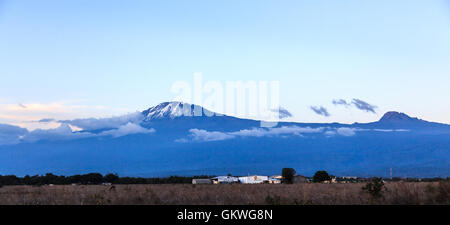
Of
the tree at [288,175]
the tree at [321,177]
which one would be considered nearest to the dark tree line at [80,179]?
the tree at [288,175]

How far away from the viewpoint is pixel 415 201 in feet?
66.6

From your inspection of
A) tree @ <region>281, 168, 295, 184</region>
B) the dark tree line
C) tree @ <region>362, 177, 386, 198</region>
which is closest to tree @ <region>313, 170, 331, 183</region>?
tree @ <region>281, 168, 295, 184</region>

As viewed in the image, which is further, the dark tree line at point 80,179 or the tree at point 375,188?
the dark tree line at point 80,179

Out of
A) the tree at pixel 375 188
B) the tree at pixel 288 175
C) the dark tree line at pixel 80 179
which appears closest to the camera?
the tree at pixel 375 188

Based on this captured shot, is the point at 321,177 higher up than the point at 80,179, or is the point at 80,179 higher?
the point at 321,177

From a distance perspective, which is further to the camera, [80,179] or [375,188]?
[80,179]

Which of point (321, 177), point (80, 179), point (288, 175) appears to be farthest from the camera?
point (80, 179)

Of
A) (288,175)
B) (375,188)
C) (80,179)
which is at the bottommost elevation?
(375,188)

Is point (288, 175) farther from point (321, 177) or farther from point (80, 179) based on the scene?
point (80, 179)

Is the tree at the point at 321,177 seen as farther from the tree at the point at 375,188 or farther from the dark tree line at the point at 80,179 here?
the tree at the point at 375,188

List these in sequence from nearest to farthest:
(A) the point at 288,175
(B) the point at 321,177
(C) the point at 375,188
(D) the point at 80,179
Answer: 1. (C) the point at 375,188
2. (A) the point at 288,175
3. (B) the point at 321,177
4. (D) the point at 80,179

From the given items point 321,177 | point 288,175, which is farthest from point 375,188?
point 321,177
